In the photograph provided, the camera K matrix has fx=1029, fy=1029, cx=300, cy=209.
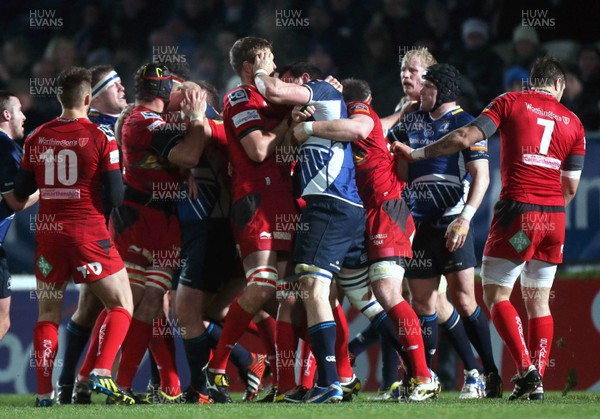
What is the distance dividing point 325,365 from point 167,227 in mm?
1662

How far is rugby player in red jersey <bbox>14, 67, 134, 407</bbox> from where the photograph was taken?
262 inches

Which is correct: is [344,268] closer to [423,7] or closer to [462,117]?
[462,117]

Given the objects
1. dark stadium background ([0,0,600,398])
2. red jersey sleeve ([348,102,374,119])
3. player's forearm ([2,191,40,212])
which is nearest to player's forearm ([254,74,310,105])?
red jersey sleeve ([348,102,374,119])

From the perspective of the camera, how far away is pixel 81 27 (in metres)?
14.0

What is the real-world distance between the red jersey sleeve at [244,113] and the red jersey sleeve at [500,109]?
1502 millimetres

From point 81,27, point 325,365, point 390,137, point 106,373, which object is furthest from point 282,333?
point 81,27

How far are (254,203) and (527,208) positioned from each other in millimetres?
1816

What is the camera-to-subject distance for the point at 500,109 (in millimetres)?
6828

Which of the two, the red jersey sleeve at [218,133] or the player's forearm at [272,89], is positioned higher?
the player's forearm at [272,89]

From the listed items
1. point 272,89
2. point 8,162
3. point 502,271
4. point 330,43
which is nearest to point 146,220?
point 8,162

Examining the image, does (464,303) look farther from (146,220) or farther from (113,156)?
(113,156)

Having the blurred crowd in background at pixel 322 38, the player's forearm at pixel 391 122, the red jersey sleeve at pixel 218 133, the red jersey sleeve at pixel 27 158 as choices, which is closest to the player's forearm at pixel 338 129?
the red jersey sleeve at pixel 218 133

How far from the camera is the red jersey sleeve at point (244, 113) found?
22.1 feet

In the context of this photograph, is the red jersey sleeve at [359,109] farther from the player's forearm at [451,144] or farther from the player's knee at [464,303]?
the player's knee at [464,303]
